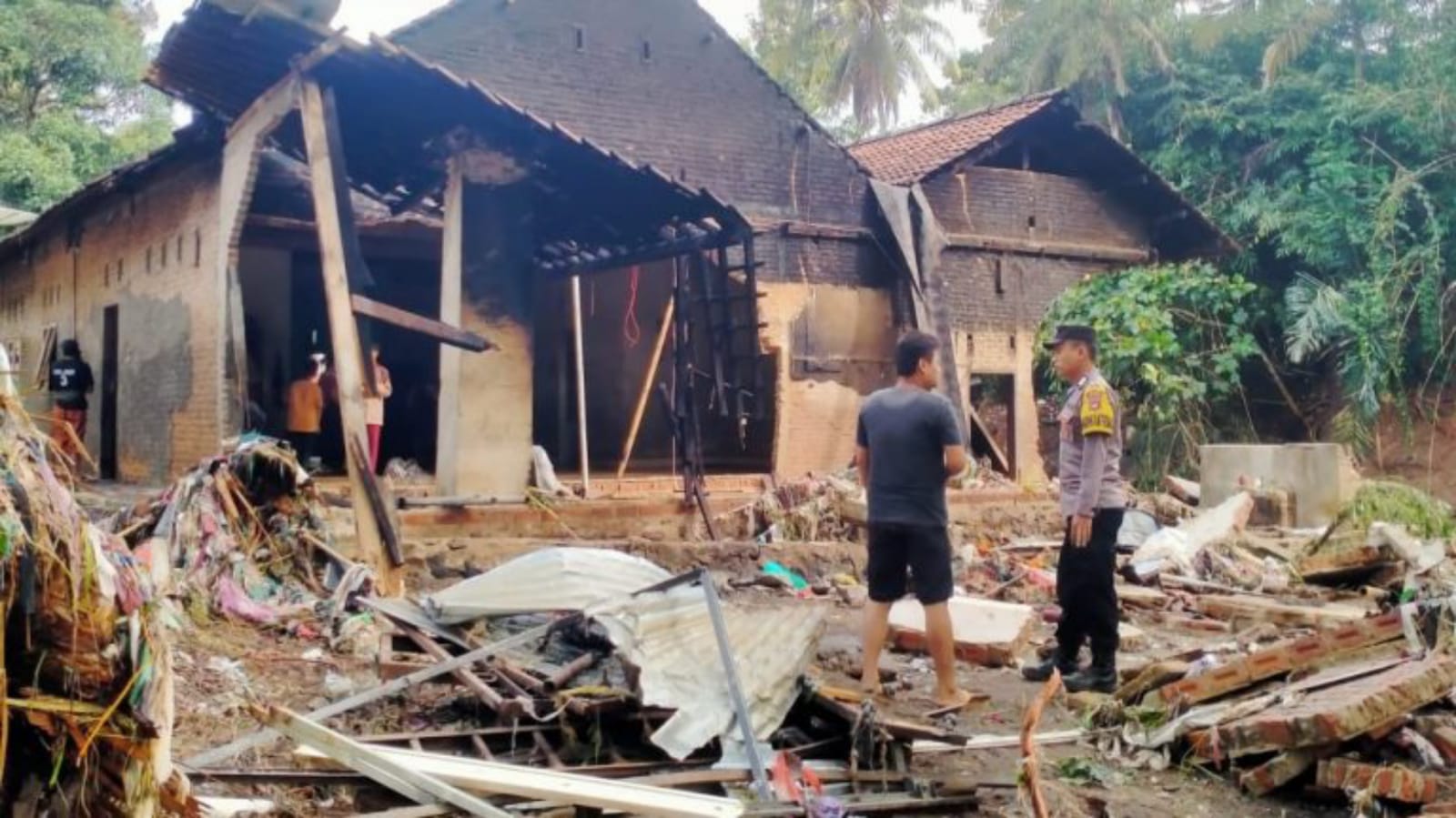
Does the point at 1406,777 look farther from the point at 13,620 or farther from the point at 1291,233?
the point at 1291,233

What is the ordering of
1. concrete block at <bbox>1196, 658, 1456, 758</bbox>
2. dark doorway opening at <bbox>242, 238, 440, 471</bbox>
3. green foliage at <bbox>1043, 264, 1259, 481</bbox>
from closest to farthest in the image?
1. concrete block at <bbox>1196, 658, 1456, 758</bbox>
2. dark doorway opening at <bbox>242, 238, 440, 471</bbox>
3. green foliage at <bbox>1043, 264, 1259, 481</bbox>

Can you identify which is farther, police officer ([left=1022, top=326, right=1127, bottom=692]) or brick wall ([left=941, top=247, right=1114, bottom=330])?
brick wall ([left=941, top=247, right=1114, bottom=330])

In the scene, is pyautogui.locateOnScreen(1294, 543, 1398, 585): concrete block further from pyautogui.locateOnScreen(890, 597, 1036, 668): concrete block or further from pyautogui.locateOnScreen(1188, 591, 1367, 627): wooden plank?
pyautogui.locateOnScreen(890, 597, 1036, 668): concrete block

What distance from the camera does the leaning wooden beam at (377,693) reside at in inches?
173

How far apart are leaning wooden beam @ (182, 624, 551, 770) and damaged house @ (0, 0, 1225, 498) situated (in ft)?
10.4

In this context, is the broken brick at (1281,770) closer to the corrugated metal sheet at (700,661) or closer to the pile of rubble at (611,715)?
the pile of rubble at (611,715)

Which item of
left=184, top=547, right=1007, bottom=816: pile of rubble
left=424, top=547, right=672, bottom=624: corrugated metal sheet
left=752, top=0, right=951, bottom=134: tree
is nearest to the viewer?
left=184, top=547, right=1007, bottom=816: pile of rubble

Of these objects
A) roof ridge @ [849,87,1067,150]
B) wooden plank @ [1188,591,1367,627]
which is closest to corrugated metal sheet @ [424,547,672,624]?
wooden plank @ [1188,591,1367,627]

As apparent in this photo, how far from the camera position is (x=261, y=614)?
700 centimetres

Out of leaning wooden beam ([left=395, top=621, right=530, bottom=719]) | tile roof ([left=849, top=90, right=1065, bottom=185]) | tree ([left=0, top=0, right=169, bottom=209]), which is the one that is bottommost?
leaning wooden beam ([left=395, top=621, right=530, bottom=719])

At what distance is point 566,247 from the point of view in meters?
12.3

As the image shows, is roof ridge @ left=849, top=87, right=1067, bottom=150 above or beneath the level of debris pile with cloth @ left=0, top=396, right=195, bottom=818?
above

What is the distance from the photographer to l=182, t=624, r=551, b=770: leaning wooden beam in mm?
4398

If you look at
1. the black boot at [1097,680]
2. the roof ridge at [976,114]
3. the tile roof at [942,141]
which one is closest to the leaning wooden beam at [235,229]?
the black boot at [1097,680]
